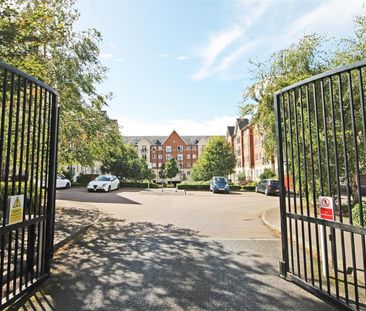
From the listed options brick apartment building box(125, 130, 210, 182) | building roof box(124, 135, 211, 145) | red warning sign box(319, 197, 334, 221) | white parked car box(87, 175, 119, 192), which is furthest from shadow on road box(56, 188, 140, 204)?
building roof box(124, 135, 211, 145)

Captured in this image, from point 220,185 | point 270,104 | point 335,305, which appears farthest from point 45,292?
point 220,185

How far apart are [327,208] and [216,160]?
40055mm

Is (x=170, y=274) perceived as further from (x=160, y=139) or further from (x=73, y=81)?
(x=160, y=139)

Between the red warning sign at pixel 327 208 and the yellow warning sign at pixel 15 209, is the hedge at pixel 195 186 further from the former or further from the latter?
the yellow warning sign at pixel 15 209

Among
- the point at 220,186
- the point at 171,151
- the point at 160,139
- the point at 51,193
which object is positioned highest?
the point at 160,139

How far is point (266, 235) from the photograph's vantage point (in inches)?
315

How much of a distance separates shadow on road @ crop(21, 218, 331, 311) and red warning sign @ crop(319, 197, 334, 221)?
1150 millimetres

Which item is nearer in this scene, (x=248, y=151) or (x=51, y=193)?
(x=51, y=193)

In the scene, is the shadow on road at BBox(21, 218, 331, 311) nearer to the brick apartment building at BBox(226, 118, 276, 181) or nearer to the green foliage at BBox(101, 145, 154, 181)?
the green foliage at BBox(101, 145, 154, 181)

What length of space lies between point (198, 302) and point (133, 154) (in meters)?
42.2

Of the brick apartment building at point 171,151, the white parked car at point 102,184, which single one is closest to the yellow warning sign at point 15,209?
the white parked car at point 102,184

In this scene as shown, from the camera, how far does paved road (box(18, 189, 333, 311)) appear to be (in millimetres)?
3703

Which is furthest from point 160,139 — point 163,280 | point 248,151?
point 163,280

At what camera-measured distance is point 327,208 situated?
3857 millimetres
